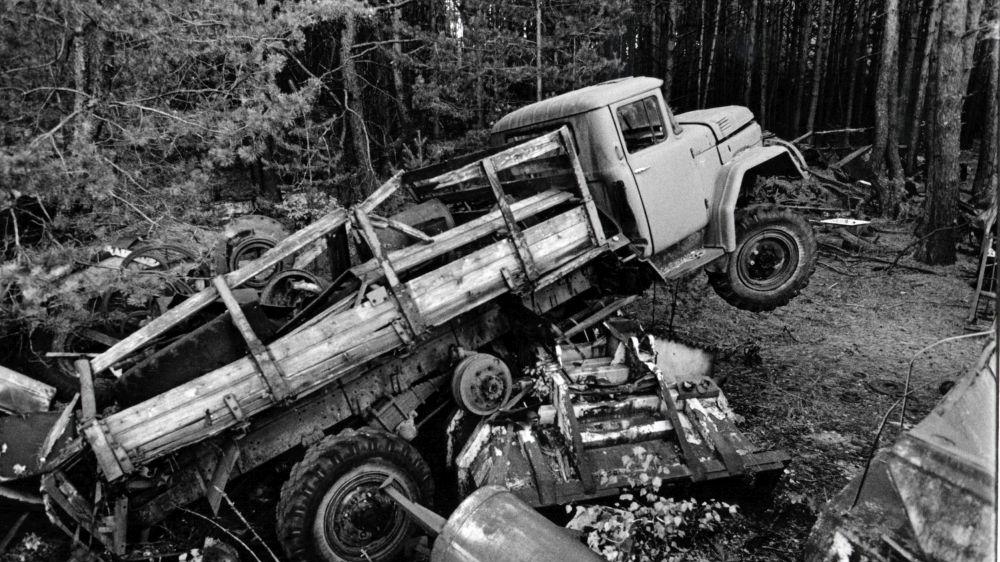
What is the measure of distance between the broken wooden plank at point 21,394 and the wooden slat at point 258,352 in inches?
71.0

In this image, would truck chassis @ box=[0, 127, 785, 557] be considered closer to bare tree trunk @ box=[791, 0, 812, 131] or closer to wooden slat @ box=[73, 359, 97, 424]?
wooden slat @ box=[73, 359, 97, 424]

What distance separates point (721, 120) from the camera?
20.5 feet

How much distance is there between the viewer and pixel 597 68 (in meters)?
10.9

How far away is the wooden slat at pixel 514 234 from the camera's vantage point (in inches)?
180

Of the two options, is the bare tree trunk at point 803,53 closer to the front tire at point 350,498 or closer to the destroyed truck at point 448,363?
the destroyed truck at point 448,363

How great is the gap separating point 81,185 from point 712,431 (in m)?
5.56

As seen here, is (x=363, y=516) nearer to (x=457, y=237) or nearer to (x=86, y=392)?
(x=86, y=392)

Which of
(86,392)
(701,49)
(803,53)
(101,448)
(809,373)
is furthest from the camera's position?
(701,49)

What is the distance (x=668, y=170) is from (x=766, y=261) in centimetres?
168

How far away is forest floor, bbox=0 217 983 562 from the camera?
404cm

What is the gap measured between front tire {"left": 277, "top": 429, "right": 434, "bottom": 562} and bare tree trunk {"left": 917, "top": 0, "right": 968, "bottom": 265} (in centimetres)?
901

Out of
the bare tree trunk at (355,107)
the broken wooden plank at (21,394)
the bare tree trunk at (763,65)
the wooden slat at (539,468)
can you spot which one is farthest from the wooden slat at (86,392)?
the bare tree trunk at (763,65)

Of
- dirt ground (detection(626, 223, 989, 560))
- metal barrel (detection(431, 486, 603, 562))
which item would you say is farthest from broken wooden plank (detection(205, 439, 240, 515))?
dirt ground (detection(626, 223, 989, 560))

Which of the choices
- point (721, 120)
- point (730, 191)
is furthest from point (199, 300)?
point (721, 120)
